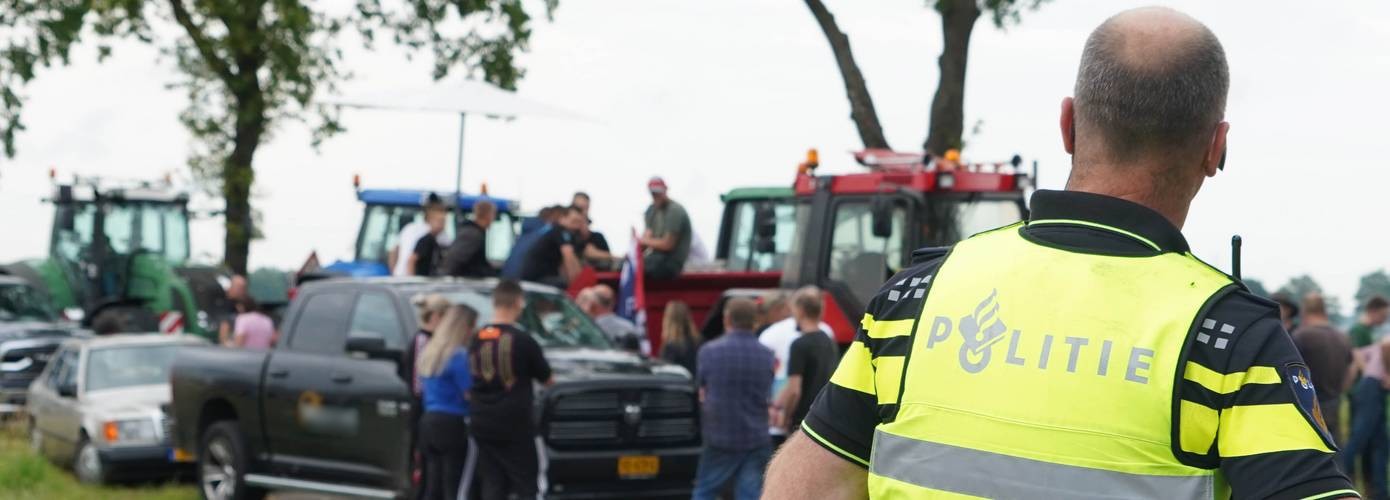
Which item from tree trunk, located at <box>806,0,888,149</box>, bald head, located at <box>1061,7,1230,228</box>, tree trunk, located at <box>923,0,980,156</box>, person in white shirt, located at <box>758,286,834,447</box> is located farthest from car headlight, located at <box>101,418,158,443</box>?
bald head, located at <box>1061,7,1230,228</box>

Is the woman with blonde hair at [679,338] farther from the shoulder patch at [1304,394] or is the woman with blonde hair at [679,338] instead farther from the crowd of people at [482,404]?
the shoulder patch at [1304,394]

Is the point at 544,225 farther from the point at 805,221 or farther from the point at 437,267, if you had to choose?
the point at 805,221

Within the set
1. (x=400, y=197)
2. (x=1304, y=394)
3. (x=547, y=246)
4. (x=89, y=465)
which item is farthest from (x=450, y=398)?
(x=400, y=197)

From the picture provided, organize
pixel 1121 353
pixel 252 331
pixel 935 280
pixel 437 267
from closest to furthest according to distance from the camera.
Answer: pixel 1121 353 < pixel 935 280 < pixel 437 267 < pixel 252 331

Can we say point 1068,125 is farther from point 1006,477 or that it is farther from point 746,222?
point 746,222

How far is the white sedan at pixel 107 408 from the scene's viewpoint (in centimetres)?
1689

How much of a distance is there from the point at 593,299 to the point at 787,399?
3624mm

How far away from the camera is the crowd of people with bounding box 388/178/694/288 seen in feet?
52.3

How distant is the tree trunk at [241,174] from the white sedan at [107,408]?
12067 millimetres

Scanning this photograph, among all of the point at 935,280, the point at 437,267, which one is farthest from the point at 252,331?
the point at 935,280

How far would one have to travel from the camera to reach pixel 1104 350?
2.28 metres

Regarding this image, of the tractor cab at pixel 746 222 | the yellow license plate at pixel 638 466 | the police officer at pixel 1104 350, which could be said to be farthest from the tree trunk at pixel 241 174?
the police officer at pixel 1104 350

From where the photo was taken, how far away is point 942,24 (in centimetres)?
2091

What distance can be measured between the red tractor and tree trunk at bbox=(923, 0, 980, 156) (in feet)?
Answer: 14.9
